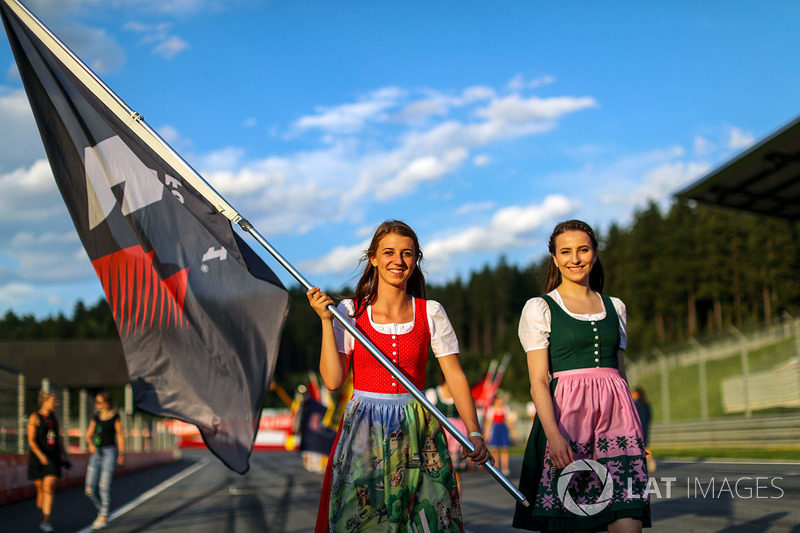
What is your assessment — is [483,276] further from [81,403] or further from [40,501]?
[40,501]

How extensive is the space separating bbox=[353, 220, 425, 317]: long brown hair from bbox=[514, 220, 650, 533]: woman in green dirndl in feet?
1.99

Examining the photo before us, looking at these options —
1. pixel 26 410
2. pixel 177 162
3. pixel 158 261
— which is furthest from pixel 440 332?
pixel 26 410

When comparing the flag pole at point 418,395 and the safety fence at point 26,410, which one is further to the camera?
the safety fence at point 26,410

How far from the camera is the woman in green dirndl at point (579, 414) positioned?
4281mm

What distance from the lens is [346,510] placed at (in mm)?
3953

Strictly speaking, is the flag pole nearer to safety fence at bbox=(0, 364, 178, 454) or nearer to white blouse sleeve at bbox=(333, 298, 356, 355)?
white blouse sleeve at bbox=(333, 298, 356, 355)

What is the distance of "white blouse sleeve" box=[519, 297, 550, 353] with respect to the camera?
4.55 metres

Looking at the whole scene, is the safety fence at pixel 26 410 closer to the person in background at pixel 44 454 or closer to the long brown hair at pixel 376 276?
the person in background at pixel 44 454

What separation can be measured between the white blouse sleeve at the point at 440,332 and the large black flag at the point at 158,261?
1.18 meters

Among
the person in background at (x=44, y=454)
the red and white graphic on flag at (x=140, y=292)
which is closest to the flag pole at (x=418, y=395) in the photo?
the red and white graphic on flag at (x=140, y=292)

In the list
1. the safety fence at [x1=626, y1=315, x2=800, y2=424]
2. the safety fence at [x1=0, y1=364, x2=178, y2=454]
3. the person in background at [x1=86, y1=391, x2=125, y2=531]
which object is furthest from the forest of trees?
the person in background at [x1=86, y1=391, x2=125, y2=531]

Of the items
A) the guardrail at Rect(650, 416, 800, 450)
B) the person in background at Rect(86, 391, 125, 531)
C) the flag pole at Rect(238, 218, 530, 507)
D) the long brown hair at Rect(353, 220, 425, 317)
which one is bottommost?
the guardrail at Rect(650, 416, 800, 450)

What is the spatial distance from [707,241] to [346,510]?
9239cm

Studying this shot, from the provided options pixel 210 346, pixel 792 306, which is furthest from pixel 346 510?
pixel 792 306
